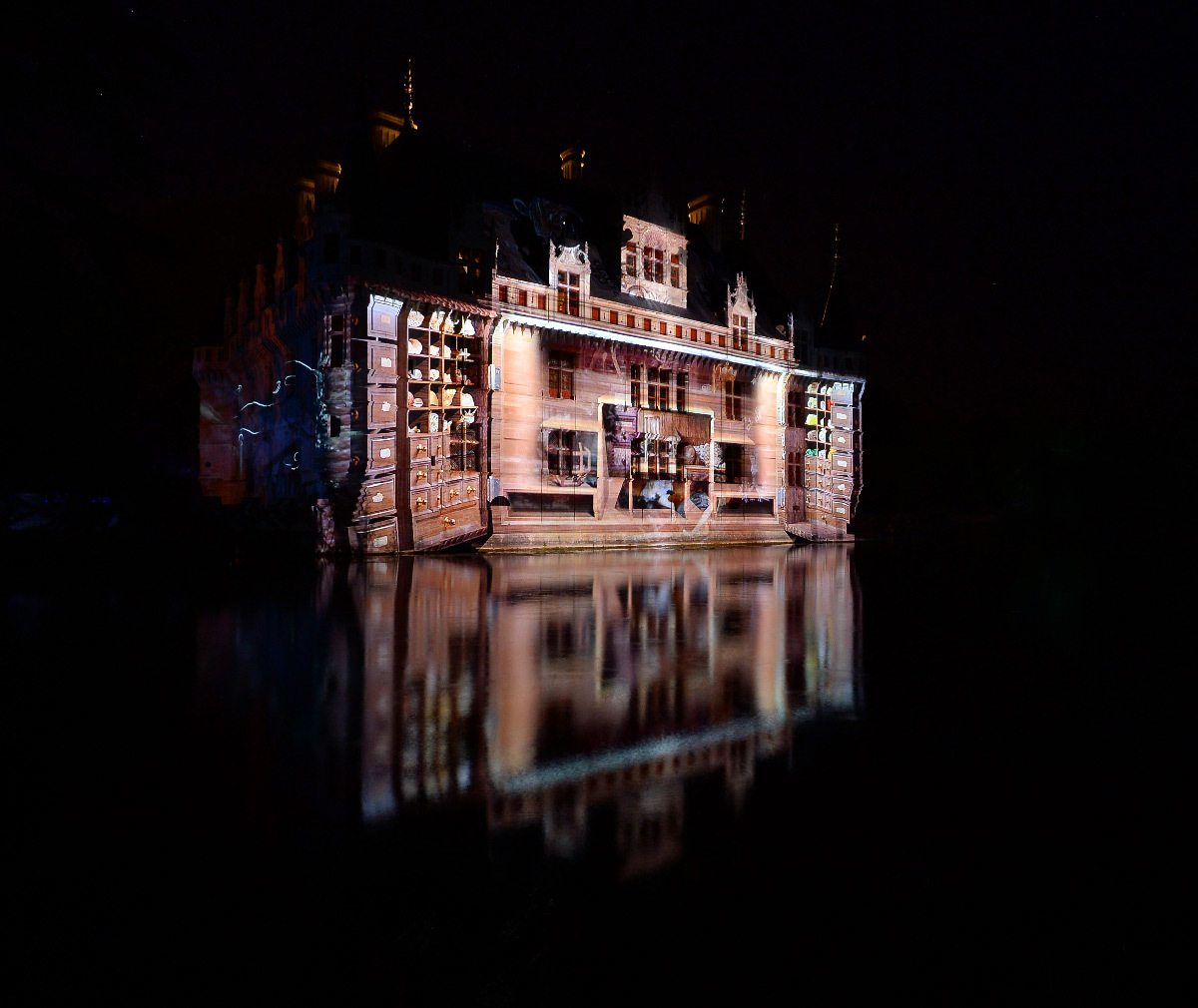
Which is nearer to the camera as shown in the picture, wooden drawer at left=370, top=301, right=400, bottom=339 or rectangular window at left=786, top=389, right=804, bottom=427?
wooden drawer at left=370, top=301, right=400, bottom=339

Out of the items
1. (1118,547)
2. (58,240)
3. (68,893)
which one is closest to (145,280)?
(58,240)

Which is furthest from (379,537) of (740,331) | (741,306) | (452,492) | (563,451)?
(741,306)

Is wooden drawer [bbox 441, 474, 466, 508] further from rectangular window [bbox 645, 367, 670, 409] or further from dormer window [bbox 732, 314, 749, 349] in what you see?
dormer window [bbox 732, 314, 749, 349]

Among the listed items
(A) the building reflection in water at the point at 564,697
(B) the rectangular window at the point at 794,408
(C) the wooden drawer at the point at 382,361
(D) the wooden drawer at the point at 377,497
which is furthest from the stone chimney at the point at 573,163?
(A) the building reflection in water at the point at 564,697

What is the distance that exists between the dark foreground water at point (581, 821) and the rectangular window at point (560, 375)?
17932 millimetres

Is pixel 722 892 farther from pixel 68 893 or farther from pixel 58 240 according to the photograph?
pixel 58 240

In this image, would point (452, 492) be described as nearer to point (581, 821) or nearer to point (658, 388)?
point (658, 388)

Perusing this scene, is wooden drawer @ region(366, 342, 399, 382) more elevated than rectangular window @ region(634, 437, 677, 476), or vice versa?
wooden drawer @ region(366, 342, 399, 382)

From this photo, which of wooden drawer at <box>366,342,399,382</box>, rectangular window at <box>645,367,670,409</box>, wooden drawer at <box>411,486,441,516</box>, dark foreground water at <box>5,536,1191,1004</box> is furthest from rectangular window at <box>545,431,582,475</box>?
dark foreground water at <box>5,536,1191,1004</box>

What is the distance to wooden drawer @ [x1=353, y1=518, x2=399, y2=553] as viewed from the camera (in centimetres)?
1961

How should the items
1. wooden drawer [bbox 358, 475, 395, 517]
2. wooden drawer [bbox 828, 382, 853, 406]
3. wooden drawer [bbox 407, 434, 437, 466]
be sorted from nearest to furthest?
1. wooden drawer [bbox 358, 475, 395, 517]
2. wooden drawer [bbox 407, 434, 437, 466]
3. wooden drawer [bbox 828, 382, 853, 406]

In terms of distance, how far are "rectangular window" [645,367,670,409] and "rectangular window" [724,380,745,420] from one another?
2903mm

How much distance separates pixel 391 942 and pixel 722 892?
1.02 meters

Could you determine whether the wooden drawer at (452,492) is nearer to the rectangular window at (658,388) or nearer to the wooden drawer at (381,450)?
the wooden drawer at (381,450)
